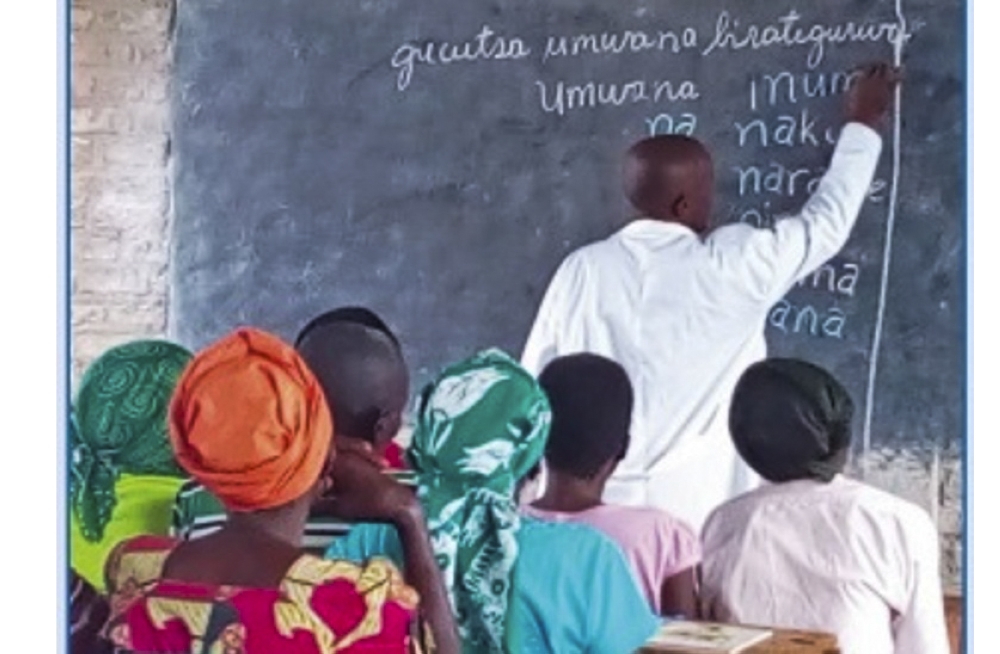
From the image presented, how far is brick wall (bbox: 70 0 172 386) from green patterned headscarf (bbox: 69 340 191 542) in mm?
22

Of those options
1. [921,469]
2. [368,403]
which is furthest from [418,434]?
[921,469]

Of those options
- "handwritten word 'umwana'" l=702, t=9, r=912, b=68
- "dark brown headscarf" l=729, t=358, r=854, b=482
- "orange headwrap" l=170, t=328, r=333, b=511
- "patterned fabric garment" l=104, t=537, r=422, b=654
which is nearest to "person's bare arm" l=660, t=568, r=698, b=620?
"dark brown headscarf" l=729, t=358, r=854, b=482

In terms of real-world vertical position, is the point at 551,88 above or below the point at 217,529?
above

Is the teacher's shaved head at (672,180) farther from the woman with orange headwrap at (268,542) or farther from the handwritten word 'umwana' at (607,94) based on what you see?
the woman with orange headwrap at (268,542)

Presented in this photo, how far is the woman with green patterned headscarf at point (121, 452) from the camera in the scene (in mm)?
1925

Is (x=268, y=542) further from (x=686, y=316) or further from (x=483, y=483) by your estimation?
(x=686, y=316)

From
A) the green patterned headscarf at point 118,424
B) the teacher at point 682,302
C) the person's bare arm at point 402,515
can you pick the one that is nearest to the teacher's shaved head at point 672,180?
the teacher at point 682,302

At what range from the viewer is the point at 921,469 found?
1.70 metres

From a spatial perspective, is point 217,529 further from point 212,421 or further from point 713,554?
point 713,554

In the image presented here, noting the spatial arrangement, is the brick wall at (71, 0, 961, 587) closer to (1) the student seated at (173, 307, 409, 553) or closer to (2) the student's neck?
(1) the student seated at (173, 307, 409, 553)

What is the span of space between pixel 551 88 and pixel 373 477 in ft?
1.31

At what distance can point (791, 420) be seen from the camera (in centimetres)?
173

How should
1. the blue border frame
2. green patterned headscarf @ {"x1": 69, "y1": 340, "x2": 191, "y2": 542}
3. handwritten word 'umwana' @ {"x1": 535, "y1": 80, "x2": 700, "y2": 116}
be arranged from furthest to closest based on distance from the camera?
1. green patterned headscarf @ {"x1": 69, "y1": 340, "x2": 191, "y2": 542}
2. handwritten word 'umwana' @ {"x1": 535, "y1": 80, "x2": 700, "y2": 116}
3. the blue border frame

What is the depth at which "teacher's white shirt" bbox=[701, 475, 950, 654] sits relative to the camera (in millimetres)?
1691
